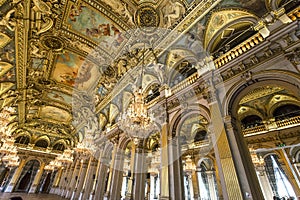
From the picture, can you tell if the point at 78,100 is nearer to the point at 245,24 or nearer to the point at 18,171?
the point at 245,24

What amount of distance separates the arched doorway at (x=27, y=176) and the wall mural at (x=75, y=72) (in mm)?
16607

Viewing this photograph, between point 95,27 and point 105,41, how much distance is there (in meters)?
0.93

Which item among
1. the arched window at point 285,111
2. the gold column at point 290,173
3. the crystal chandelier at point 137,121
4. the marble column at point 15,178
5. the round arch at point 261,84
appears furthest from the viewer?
the marble column at point 15,178

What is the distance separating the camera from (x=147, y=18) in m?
7.26

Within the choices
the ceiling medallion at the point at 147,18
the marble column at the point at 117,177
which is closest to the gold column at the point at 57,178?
the marble column at the point at 117,177

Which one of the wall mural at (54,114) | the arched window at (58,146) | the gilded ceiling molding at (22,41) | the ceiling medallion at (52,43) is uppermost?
the wall mural at (54,114)

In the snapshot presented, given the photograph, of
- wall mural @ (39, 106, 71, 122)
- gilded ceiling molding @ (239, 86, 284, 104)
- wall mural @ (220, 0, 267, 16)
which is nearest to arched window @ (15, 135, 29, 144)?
wall mural @ (39, 106, 71, 122)

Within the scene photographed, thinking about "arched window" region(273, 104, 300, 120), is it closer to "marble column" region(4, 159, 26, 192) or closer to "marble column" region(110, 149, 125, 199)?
"marble column" region(110, 149, 125, 199)

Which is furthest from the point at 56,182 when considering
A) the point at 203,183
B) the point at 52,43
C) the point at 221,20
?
the point at 221,20

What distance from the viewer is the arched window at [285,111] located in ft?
29.6

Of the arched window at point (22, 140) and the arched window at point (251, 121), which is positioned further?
the arched window at point (22, 140)

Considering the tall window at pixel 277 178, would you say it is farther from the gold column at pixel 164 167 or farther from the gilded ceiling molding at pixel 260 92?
the gold column at pixel 164 167

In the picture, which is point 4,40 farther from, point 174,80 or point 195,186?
point 195,186

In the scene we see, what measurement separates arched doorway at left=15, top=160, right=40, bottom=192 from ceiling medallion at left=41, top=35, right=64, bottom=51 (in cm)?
1970
